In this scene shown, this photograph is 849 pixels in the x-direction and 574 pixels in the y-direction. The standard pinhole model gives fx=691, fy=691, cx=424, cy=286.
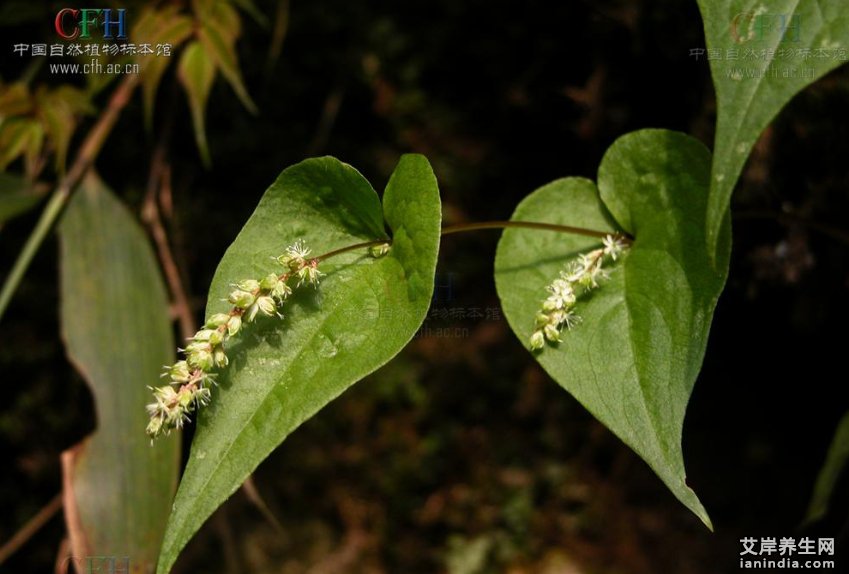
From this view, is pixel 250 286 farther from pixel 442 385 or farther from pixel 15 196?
pixel 442 385

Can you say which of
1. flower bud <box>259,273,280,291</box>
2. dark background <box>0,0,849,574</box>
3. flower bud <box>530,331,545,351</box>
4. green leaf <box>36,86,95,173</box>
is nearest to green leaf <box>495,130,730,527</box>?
flower bud <box>530,331,545,351</box>

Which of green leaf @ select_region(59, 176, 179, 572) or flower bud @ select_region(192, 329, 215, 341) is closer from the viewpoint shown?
flower bud @ select_region(192, 329, 215, 341)

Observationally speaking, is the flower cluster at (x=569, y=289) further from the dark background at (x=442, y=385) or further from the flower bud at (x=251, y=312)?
the dark background at (x=442, y=385)

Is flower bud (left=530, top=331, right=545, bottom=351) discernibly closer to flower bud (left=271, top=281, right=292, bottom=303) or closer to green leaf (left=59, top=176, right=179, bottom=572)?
flower bud (left=271, top=281, right=292, bottom=303)

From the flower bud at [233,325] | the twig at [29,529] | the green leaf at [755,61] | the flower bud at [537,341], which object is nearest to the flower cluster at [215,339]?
the flower bud at [233,325]

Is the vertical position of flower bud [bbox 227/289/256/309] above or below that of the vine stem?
below

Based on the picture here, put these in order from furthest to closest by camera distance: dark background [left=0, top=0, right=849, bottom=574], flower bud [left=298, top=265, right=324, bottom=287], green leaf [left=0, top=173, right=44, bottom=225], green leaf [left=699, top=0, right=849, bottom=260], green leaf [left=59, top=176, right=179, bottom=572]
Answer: dark background [left=0, top=0, right=849, bottom=574] → green leaf [left=0, top=173, right=44, bottom=225] → green leaf [left=59, top=176, right=179, bottom=572] → flower bud [left=298, top=265, right=324, bottom=287] → green leaf [left=699, top=0, right=849, bottom=260]
